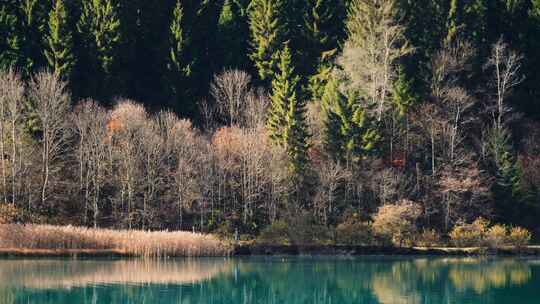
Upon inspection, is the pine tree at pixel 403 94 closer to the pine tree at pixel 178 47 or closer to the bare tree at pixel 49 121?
the pine tree at pixel 178 47

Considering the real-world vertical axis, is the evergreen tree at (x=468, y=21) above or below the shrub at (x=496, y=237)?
above

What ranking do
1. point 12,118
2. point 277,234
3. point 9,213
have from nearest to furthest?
point 9,213, point 277,234, point 12,118

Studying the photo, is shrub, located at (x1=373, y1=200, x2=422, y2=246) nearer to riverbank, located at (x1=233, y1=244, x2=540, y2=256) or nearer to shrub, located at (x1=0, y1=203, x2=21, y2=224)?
riverbank, located at (x1=233, y1=244, x2=540, y2=256)

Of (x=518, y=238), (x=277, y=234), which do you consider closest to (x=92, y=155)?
(x=277, y=234)

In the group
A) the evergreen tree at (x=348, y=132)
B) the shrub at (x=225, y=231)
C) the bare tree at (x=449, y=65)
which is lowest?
the shrub at (x=225, y=231)

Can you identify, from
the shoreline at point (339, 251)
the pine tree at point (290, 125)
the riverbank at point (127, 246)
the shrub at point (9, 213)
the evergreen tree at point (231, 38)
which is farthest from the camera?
the evergreen tree at point (231, 38)

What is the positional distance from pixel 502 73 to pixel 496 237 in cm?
2154

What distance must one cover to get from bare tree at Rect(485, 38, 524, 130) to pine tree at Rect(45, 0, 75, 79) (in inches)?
1396

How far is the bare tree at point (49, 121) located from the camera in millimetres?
59656

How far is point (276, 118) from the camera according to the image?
6850cm

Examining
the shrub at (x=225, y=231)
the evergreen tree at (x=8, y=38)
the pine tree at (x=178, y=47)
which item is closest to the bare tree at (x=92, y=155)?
the shrub at (x=225, y=231)

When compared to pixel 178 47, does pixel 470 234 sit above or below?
below

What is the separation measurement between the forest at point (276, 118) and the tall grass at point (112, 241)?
425cm

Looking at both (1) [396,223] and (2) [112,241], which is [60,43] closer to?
(2) [112,241]
